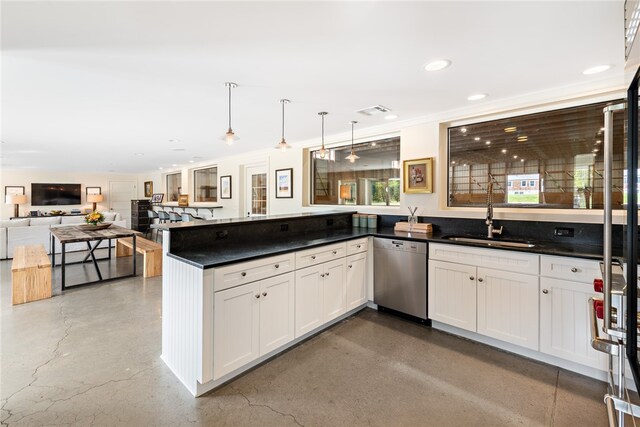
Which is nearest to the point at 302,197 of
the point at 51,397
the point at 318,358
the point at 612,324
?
the point at 318,358

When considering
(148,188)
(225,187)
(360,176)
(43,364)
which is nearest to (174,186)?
(148,188)

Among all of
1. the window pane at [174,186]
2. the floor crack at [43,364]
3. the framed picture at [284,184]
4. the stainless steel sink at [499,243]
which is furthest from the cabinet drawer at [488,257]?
the window pane at [174,186]

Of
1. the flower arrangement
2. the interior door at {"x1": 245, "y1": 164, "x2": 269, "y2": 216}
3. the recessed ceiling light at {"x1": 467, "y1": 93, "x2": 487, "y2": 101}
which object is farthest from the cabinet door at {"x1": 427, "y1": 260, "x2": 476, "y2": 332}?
the flower arrangement

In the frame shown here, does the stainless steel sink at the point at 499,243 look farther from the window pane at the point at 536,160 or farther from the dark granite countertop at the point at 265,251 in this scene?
the window pane at the point at 536,160

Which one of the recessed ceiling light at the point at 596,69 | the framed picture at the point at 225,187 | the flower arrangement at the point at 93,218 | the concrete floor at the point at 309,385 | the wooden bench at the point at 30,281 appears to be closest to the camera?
the concrete floor at the point at 309,385

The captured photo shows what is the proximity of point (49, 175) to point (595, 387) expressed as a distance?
14.7 meters

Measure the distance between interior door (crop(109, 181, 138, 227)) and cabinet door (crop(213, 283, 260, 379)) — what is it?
12.1 metres

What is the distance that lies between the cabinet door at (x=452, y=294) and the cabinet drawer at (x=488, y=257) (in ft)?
0.21

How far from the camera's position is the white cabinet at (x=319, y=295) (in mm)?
2551

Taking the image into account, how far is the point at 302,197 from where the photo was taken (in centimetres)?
508

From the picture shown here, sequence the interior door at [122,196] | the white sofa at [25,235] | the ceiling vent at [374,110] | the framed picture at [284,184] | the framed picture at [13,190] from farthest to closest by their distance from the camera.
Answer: the interior door at [122,196], the framed picture at [13,190], the white sofa at [25,235], the framed picture at [284,184], the ceiling vent at [374,110]

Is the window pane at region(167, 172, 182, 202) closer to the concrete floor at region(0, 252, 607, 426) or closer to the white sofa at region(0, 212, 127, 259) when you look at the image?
the white sofa at region(0, 212, 127, 259)

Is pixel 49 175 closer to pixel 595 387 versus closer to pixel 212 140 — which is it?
pixel 212 140

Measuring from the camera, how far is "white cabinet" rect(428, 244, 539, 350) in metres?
2.37
